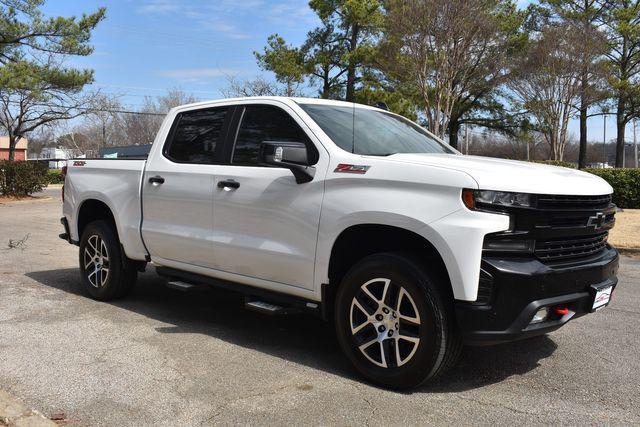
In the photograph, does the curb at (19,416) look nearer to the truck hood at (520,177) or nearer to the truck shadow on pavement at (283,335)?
the truck shadow on pavement at (283,335)

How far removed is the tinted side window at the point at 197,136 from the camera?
505cm

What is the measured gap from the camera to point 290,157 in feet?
13.1

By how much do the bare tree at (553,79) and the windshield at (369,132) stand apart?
75.0ft

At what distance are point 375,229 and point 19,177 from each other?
21749mm

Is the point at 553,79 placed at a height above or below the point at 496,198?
above

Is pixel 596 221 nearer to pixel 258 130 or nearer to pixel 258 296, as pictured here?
pixel 258 296

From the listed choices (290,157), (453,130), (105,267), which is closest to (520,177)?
(290,157)

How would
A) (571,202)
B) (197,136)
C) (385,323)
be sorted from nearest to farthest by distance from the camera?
(571,202) → (385,323) → (197,136)

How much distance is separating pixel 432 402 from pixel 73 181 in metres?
4.63

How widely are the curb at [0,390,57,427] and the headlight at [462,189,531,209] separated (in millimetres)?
2639

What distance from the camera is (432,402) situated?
11.7 ft

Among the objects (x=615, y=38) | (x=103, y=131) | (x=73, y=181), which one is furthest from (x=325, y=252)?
(x=103, y=131)

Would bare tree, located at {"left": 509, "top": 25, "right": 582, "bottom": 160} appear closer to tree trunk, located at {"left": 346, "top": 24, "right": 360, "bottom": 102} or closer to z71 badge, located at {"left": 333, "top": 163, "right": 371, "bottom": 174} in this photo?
tree trunk, located at {"left": 346, "top": 24, "right": 360, "bottom": 102}

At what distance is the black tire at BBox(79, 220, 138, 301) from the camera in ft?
19.2
